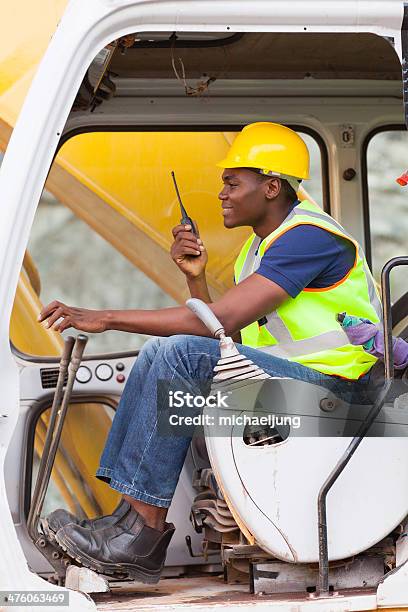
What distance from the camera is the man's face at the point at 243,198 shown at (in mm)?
3812

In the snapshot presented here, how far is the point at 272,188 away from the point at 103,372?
1144mm

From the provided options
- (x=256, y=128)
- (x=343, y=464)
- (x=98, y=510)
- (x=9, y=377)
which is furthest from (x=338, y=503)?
(x=98, y=510)

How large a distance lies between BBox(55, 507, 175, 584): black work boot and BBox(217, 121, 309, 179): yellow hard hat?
45.9 inches

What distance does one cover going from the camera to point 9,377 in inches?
120

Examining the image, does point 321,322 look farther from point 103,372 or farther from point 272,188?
point 103,372

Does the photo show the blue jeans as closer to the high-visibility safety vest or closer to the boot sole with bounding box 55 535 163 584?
the high-visibility safety vest

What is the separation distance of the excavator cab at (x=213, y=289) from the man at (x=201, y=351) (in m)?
0.11

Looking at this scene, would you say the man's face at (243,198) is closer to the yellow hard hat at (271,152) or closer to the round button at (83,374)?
the yellow hard hat at (271,152)

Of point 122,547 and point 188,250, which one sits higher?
point 188,250

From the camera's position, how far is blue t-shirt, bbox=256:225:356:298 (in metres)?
3.39

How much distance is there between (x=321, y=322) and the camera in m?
3.50

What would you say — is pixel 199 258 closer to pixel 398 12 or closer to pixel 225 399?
pixel 225 399

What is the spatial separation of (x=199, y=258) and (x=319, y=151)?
45.4 inches

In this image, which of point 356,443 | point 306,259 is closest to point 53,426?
point 306,259
